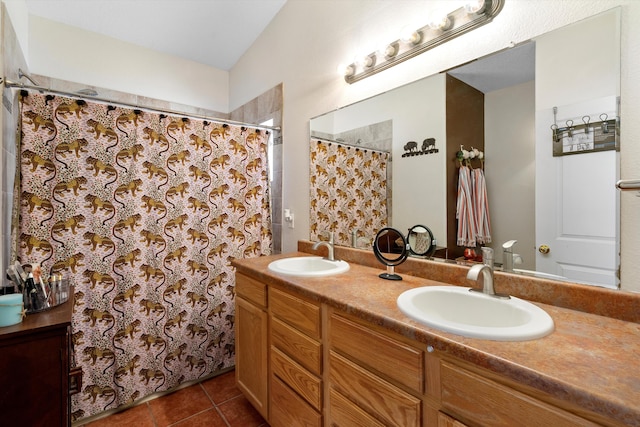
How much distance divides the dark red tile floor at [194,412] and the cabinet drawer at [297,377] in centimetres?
56

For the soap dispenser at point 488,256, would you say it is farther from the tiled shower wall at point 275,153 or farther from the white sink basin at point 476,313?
the tiled shower wall at point 275,153

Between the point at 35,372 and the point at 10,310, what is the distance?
0.78 ft

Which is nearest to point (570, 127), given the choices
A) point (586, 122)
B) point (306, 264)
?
point (586, 122)

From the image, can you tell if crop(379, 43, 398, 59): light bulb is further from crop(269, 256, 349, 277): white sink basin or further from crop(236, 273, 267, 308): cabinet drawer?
crop(236, 273, 267, 308): cabinet drawer

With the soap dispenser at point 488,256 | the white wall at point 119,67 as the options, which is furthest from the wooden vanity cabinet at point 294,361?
the white wall at point 119,67

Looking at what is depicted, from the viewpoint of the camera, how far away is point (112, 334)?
1727 mm

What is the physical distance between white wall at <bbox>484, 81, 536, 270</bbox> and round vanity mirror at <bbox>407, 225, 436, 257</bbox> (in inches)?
10.5

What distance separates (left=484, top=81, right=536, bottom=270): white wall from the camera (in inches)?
43.4

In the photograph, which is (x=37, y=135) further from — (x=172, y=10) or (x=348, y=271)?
(x=348, y=271)

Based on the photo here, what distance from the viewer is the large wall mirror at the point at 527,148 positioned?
0.94 m

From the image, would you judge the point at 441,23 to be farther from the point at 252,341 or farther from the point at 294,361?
the point at 252,341

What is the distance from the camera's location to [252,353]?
164 centimetres

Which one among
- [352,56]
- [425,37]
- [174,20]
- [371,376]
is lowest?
[371,376]

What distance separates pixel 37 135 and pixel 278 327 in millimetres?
1616
